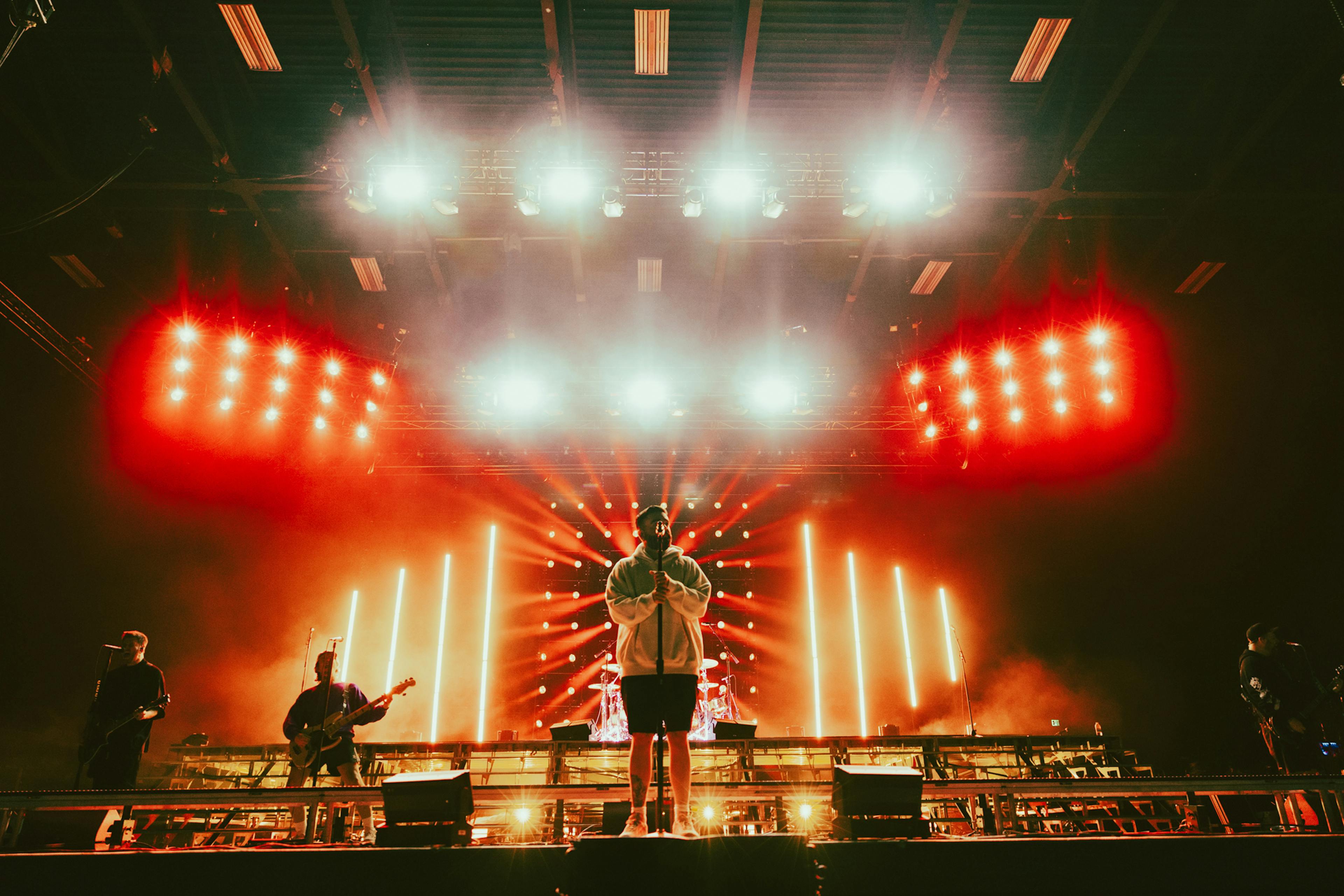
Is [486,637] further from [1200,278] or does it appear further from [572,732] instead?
[1200,278]

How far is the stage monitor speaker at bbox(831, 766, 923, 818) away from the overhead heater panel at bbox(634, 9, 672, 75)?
512cm

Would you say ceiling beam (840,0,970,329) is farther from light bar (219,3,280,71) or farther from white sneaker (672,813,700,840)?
white sneaker (672,813,700,840)

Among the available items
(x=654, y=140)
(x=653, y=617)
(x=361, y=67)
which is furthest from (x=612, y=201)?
(x=653, y=617)

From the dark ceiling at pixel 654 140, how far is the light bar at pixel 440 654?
5296 millimetres

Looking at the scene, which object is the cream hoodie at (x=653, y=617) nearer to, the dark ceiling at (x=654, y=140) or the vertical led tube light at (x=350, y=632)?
the dark ceiling at (x=654, y=140)

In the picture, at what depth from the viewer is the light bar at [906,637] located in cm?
1093

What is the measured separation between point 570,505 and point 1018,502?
23.8 ft

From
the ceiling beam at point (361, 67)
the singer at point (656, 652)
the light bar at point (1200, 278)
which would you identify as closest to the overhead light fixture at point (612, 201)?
the ceiling beam at point (361, 67)

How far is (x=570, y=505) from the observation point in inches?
481

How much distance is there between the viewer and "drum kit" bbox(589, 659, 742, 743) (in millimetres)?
7891

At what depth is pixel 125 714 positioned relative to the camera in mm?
4930

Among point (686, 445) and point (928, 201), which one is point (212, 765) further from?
point (928, 201)

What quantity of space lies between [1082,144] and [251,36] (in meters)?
6.71

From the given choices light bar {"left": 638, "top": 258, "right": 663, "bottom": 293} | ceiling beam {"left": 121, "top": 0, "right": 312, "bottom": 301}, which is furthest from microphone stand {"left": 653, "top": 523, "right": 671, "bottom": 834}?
ceiling beam {"left": 121, "top": 0, "right": 312, "bottom": 301}
